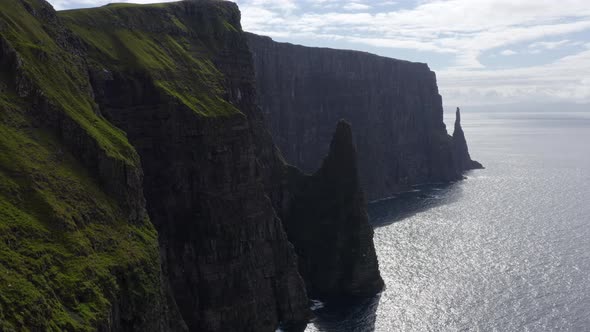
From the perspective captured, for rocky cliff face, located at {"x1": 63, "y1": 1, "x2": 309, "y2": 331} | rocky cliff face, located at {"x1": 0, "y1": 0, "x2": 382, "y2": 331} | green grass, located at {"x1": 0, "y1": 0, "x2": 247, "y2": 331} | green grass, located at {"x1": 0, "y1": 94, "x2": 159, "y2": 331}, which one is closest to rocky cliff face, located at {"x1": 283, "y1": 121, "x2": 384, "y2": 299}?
rocky cliff face, located at {"x1": 0, "y1": 0, "x2": 382, "y2": 331}

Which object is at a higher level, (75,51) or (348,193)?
(75,51)

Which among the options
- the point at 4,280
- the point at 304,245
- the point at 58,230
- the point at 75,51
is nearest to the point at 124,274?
the point at 58,230

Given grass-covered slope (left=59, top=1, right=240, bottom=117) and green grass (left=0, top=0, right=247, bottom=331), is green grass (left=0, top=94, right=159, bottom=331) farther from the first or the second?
grass-covered slope (left=59, top=1, right=240, bottom=117)

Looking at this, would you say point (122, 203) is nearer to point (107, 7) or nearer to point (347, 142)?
point (107, 7)

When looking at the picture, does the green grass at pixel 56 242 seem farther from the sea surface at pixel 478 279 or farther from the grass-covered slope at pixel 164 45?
the sea surface at pixel 478 279

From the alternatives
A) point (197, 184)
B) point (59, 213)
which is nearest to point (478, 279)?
point (197, 184)

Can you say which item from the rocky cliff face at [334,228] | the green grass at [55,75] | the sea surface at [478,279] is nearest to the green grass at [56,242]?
the green grass at [55,75]
